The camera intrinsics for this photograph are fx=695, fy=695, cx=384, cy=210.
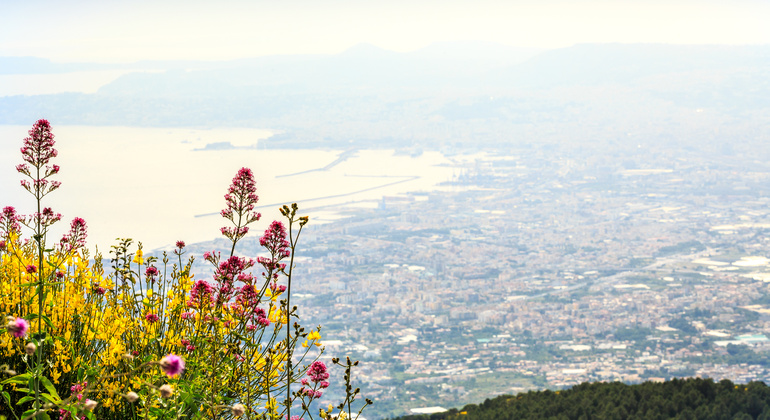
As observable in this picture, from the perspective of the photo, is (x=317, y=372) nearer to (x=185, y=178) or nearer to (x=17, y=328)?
(x=17, y=328)

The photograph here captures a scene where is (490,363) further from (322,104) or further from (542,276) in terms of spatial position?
(322,104)

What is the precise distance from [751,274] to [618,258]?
277 inches

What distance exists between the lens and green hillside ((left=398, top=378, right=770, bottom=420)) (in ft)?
31.2

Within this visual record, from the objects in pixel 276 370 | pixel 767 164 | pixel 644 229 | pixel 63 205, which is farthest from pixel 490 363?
pixel 767 164

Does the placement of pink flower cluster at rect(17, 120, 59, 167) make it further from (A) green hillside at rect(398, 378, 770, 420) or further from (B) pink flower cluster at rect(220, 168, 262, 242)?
(A) green hillside at rect(398, 378, 770, 420)

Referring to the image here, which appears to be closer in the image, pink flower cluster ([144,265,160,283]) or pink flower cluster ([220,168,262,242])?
pink flower cluster ([220,168,262,242])

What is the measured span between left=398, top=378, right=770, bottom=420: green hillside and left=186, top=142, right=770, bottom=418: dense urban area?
9048 millimetres

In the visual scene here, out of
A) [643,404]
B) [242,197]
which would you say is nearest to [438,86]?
[643,404]

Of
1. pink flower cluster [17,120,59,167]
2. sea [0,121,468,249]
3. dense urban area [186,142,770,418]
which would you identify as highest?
pink flower cluster [17,120,59,167]

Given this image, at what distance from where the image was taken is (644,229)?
48031 mm

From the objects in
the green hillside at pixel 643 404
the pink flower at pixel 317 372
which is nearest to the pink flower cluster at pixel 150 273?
the pink flower at pixel 317 372

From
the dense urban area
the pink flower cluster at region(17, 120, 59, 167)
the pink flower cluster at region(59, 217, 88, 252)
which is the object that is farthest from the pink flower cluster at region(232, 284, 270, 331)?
the dense urban area

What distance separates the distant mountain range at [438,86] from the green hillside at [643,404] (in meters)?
59.1

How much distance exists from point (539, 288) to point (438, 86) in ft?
219
